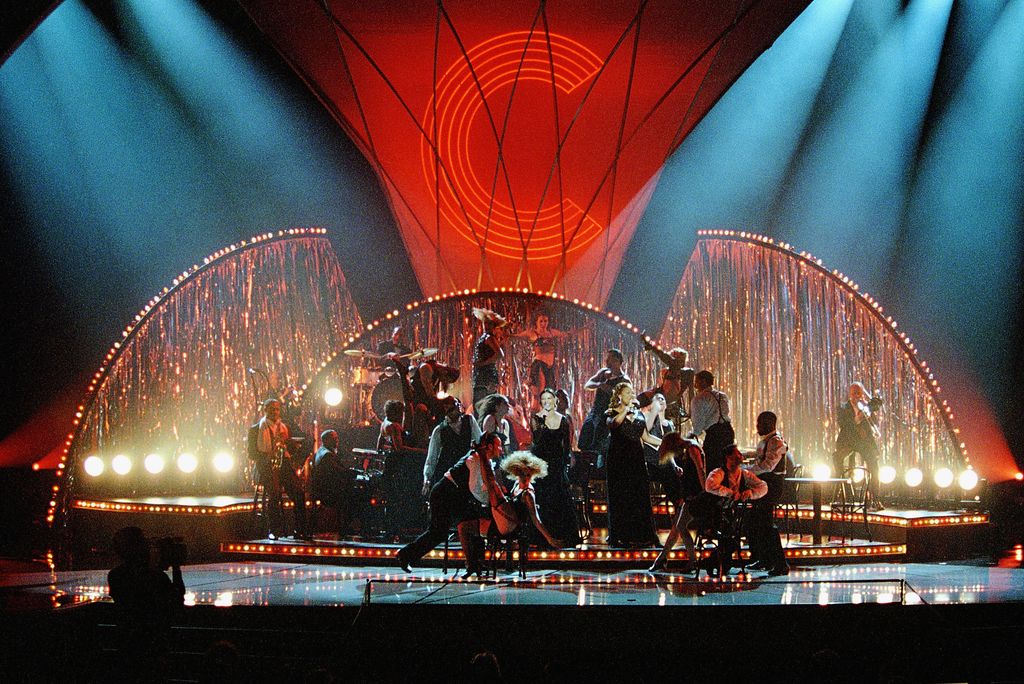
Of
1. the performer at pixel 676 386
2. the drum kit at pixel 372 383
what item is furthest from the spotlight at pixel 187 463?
the performer at pixel 676 386

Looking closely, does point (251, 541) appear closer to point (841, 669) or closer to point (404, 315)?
point (404, 315)

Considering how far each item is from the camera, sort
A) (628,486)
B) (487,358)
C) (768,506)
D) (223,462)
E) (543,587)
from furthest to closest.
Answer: (223,462) → (487,358) → (628,486) → (768,506) → (543,587)

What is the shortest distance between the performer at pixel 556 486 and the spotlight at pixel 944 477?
601 cm

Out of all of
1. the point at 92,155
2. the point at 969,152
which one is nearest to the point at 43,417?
the point at 92,155

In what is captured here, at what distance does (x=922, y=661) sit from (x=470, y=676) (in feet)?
11.6

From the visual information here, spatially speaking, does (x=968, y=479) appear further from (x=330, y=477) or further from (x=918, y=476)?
(x=330, y=477)

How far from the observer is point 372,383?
44.8 ft

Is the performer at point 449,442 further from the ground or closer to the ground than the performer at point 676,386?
closer to the ground

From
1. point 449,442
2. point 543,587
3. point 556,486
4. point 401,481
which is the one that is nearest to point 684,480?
point 556,486

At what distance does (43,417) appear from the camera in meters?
14.6

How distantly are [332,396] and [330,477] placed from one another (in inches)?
91.8

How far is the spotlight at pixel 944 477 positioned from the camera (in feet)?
44.6

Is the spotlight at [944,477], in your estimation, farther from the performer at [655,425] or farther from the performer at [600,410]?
the performer at [600,410]

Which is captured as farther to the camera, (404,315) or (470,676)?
(404,315)
